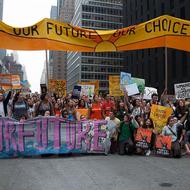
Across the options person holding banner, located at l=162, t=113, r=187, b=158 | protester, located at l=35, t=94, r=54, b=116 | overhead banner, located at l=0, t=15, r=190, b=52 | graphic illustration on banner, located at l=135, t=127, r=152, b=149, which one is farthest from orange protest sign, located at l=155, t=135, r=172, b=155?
overhead banner, located at l=0, t=15, r=190, b=52

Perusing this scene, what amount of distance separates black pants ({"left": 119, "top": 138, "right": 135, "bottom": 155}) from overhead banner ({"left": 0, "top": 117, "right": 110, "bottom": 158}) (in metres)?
0.42

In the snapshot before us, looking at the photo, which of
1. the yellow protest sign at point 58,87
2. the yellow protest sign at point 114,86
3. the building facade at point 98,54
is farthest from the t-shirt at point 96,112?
the building facade at point 98,54

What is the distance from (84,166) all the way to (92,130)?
94.2 inches

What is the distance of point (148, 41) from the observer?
46.9 feet

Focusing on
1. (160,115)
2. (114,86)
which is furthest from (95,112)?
(114,86)

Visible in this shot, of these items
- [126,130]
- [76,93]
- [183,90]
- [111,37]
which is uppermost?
[111,37]

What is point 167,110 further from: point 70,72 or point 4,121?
point 70,72

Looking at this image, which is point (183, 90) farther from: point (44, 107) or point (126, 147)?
point (44, 107)

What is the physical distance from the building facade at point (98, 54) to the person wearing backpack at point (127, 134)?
118 m

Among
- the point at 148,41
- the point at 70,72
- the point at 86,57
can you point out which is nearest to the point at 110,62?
the point at 86,57

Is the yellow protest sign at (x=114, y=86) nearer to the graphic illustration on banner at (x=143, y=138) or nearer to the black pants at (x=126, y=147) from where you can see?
the graphic illustration on banner at (x=143, y=138)

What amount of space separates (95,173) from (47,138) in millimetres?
2963

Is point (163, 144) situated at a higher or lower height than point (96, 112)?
lower

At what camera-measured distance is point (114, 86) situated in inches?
911
